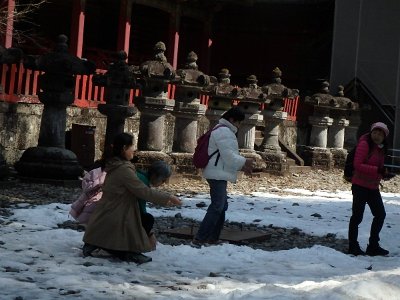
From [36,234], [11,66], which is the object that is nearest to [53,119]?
[11,66]

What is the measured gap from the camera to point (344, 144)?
70.2ft

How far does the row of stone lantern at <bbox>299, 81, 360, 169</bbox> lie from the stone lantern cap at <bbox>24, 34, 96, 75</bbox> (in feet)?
30.5

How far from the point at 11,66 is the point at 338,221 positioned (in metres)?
6.15

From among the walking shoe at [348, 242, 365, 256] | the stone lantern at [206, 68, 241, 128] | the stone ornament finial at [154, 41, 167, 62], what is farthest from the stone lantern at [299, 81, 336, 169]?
the walking shoe at [348, 242, 365, 256]

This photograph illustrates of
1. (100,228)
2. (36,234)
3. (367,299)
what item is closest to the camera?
(367,299)

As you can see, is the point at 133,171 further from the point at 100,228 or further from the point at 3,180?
the point at 3,180

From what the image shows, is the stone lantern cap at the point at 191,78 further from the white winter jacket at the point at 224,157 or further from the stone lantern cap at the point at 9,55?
the white winter jacket at the point at 224,157

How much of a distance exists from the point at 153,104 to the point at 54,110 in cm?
201

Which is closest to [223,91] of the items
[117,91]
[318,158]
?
[117,91]

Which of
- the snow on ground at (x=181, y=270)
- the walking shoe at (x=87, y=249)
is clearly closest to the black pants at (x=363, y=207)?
the snow on ground at (x=181, y=270)

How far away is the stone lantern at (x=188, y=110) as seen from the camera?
13.9 metres

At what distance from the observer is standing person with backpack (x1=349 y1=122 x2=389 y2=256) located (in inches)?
313

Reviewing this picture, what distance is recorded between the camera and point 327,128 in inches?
796

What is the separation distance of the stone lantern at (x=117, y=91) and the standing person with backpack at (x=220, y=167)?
176 inches
